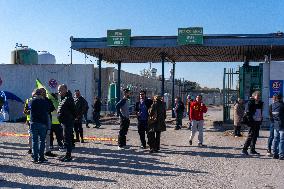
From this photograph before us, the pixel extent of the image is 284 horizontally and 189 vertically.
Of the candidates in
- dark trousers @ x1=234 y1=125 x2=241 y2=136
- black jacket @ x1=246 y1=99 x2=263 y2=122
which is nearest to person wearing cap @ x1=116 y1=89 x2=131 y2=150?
black jacket @ x1=246 y1=99 x2=263 y2=122

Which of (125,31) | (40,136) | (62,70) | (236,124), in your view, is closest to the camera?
(40,136)

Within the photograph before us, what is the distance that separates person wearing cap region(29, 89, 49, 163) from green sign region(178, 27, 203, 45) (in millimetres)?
13117

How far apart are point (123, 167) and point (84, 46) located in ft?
48.9

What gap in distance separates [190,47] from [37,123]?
14.6 m

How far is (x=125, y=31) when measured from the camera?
883 inches

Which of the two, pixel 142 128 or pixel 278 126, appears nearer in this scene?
pixel 278 126

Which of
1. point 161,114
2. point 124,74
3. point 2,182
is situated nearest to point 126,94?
point 161,114

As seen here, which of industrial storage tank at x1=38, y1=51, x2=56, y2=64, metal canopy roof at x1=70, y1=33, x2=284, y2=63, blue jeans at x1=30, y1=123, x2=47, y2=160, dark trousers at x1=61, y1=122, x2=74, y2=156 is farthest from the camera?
industrial storage tank at x1=38, y1=51, x2=56, y2=64

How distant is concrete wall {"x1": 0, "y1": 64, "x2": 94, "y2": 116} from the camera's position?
23594 mm

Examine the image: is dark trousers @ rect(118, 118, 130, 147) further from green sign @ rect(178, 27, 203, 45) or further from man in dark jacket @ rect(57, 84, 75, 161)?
green sign @ rect(178, 27, 203, 45)

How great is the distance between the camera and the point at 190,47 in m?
22.9

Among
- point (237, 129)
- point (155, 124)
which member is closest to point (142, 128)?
point (155, 124)

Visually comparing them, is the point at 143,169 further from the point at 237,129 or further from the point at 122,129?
the point at 237,129

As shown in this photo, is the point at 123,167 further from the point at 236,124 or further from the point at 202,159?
the point at 236,124
